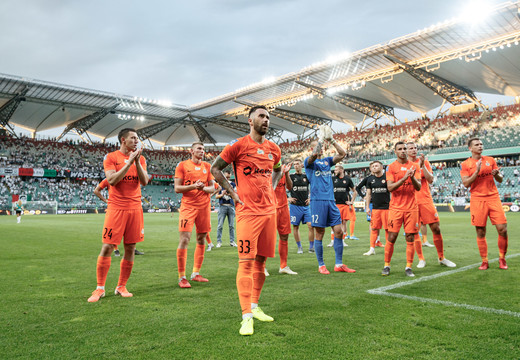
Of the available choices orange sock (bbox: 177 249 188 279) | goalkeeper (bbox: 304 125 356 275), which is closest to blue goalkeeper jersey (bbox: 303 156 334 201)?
goalkeeper (bbox: 304 125 356 275)

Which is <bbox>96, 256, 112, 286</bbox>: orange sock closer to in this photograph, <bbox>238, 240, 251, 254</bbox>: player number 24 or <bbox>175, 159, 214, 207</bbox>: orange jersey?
<bbox>175, 159, 214, 207</bbox>: orange jersey

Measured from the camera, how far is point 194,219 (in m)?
5.97

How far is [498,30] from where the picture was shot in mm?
25281

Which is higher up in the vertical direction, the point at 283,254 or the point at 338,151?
the point at 338,151

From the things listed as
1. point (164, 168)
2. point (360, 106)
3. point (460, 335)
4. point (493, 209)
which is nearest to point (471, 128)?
point (360, 106)

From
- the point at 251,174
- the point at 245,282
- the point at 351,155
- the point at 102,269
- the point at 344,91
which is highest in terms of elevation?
the point at 344,91

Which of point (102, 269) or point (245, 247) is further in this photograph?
point (102, 269)

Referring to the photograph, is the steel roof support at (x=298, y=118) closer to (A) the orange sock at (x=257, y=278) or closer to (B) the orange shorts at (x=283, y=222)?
(B) the orange shorts at (x=283, y=222)

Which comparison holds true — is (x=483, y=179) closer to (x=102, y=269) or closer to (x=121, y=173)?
(x=121, y=173)

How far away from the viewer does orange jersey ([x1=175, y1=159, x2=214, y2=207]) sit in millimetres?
6016

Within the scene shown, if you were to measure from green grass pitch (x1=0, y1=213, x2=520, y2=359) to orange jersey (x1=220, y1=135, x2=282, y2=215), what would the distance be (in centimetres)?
121

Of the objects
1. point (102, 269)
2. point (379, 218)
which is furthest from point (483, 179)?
point (102, 269)

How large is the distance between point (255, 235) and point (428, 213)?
4766mm

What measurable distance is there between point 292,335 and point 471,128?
1612 inches
